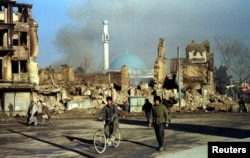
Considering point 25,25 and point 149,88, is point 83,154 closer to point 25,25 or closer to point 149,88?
point 25,25

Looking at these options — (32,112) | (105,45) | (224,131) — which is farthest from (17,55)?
(105,45)

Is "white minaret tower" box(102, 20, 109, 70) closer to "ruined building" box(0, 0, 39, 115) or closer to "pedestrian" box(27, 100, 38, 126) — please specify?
"ruined building" box(0, 0, 39, 115)

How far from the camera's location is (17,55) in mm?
49812

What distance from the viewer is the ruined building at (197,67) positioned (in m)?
69.7

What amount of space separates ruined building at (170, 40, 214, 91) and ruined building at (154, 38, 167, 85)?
2559mm

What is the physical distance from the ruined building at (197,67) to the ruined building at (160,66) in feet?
8.40

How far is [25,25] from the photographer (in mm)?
50344

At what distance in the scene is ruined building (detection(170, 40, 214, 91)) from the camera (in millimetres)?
69688

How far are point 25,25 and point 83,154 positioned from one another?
38.1 metres

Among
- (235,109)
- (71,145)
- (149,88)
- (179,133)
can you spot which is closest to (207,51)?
(149,88)

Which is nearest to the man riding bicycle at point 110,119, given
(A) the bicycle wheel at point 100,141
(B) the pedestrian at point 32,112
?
(A) the bicycle wheel at point 100,141

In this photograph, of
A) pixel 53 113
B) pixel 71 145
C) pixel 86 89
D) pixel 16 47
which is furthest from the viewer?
pixel 86 89

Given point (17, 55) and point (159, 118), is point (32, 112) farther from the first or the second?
point (17, 55)

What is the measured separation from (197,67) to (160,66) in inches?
260
